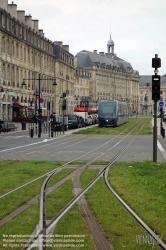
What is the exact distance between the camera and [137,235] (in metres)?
8.98

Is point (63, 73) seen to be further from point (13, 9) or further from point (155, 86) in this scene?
point (155, 86)

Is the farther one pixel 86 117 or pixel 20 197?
pixel 86 117

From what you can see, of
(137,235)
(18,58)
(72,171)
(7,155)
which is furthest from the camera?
(18,58)

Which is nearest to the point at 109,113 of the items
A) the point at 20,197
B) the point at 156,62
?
the point at 156,62

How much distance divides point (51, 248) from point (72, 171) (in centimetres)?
1177

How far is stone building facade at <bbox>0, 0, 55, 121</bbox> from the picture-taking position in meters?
75.9

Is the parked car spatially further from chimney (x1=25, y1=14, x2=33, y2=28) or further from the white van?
chimney (x1=25, y1=14, x2=33, y2=28)

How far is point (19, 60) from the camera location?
277 ft

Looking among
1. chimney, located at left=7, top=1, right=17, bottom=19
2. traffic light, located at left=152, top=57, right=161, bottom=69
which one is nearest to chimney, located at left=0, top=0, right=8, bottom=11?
chimney, located at left=7, top=1, right=17, bottom=19

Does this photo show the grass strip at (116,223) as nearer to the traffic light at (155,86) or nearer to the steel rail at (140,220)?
the steel rail at (140,220)

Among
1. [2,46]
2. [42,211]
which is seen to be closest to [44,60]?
[2,46]

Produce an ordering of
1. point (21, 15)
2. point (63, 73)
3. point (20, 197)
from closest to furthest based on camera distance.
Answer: point (20, 197) < point (21, 15) < point (63, 73)

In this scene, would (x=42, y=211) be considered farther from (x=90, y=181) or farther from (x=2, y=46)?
(x=2, y=46)

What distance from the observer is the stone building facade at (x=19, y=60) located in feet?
249
